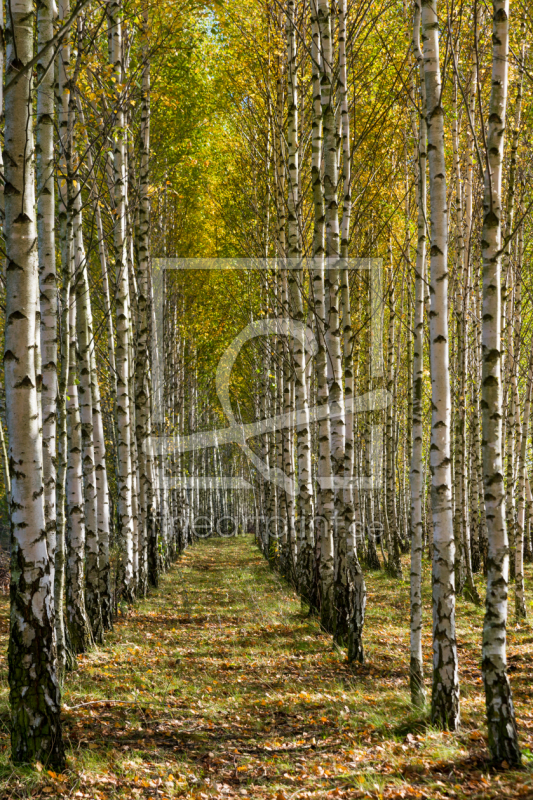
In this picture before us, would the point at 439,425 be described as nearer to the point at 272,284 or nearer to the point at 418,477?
the point at 418,477

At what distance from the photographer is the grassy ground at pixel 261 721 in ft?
13.1

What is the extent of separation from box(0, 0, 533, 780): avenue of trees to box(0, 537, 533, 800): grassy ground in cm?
32

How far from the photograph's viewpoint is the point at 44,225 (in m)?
5.05

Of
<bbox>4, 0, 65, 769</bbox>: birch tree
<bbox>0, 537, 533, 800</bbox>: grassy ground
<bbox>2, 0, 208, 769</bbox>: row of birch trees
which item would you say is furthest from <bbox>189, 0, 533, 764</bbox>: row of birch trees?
<bbox>4, 0, 65, 769</bbox>: birch tree

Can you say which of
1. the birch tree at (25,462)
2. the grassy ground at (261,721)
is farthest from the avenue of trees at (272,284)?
the grassy ground at (261,721)

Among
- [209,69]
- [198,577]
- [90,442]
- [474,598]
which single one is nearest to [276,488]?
[198,577]

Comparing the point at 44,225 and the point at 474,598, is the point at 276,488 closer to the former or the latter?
the point at 474,598

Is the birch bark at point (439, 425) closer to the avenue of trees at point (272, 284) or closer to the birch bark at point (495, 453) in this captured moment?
the avenue of trees at point (272, 284)

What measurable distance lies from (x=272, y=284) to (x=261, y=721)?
994cm

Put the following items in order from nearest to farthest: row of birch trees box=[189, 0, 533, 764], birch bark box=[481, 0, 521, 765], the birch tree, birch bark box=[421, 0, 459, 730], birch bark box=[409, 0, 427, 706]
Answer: the birch tree → birch bark box=[481, 0, 521, 765] → row of birch trees box=[189, 0, 533, 764] → birch bark box=[421, 0, 459, 730] → birch bark box=[409, 0, 427, 706]

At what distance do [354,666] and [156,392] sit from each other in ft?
35.4

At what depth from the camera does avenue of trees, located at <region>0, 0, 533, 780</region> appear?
397 centimetres

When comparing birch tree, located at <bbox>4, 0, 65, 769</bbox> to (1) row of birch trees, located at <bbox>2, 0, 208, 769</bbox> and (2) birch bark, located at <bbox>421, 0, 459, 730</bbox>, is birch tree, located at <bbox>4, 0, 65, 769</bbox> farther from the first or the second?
(2) birch bark, located at <bbox>421, 0, 459, 730</bbox>

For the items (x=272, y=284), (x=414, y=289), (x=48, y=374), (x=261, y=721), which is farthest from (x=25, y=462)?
(x=272, y=284)
